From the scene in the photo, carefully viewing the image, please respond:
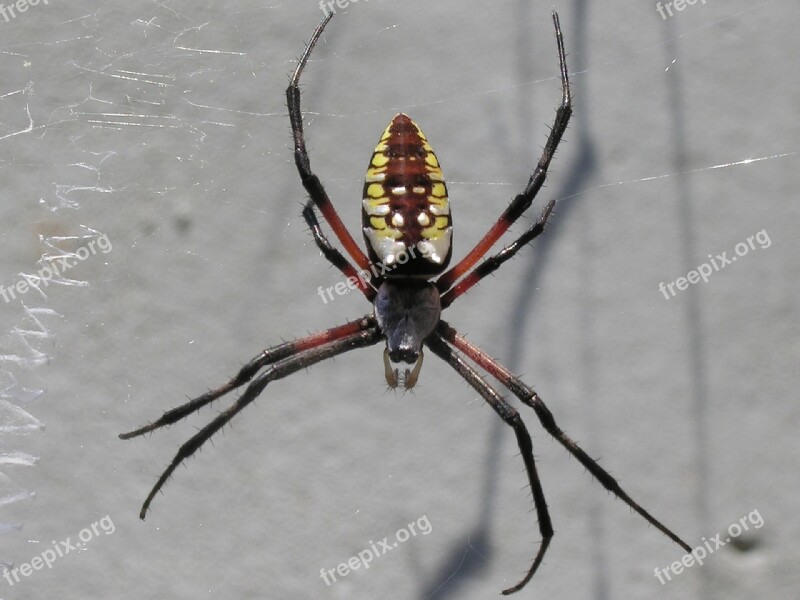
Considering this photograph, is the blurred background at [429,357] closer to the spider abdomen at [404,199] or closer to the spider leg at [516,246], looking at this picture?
the spider leg at [516,246]

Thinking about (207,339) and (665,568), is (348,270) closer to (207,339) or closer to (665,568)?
(207,339)

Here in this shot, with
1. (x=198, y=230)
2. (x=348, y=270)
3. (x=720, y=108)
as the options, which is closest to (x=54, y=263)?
(x=198, y=230)

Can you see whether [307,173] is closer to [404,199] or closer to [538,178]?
[404,199]

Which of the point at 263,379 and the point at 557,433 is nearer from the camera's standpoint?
the point at 263,379

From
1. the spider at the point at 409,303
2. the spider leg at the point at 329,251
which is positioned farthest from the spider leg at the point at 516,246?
the spider leg at the point at 329,251

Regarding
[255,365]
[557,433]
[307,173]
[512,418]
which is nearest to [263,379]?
[255,365]

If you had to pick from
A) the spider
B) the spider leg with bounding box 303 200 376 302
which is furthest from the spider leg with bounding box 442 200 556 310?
the spider leg with bounding box 303 200 376 302

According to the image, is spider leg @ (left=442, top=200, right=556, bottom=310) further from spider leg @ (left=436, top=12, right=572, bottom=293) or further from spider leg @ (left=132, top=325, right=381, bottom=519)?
spider leg @ (left=132, top=325, right=381, bottom=519)
